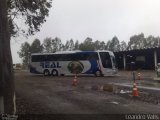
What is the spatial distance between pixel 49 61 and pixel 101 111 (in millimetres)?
35675

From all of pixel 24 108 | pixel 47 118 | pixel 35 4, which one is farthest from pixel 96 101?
pixel 35 4

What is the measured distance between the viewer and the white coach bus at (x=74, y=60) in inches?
1821

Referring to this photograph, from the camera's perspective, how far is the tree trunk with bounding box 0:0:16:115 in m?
10.6

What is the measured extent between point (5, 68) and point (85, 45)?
12125 cm

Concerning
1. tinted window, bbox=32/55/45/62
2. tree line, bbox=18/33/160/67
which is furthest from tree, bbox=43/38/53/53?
tinted window, bbox=32/55/45/62

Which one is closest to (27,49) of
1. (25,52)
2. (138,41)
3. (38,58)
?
(25,52)

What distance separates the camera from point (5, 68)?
10680mm

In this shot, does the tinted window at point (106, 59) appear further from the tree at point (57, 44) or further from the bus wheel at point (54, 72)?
the tree at point (57, 44)

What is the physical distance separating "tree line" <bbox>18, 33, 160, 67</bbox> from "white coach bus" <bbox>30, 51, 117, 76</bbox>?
74800 millimetres

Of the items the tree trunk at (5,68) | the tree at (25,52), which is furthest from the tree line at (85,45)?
the tree trunk at (5,68)

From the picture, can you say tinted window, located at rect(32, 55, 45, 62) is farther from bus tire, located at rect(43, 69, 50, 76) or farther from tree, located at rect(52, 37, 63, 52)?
tree, located at rect(52, 37, 63, 52)

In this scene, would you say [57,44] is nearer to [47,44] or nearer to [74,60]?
[47,44]

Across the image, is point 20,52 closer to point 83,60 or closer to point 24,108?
point 83,60

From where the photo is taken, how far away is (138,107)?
15.9m
